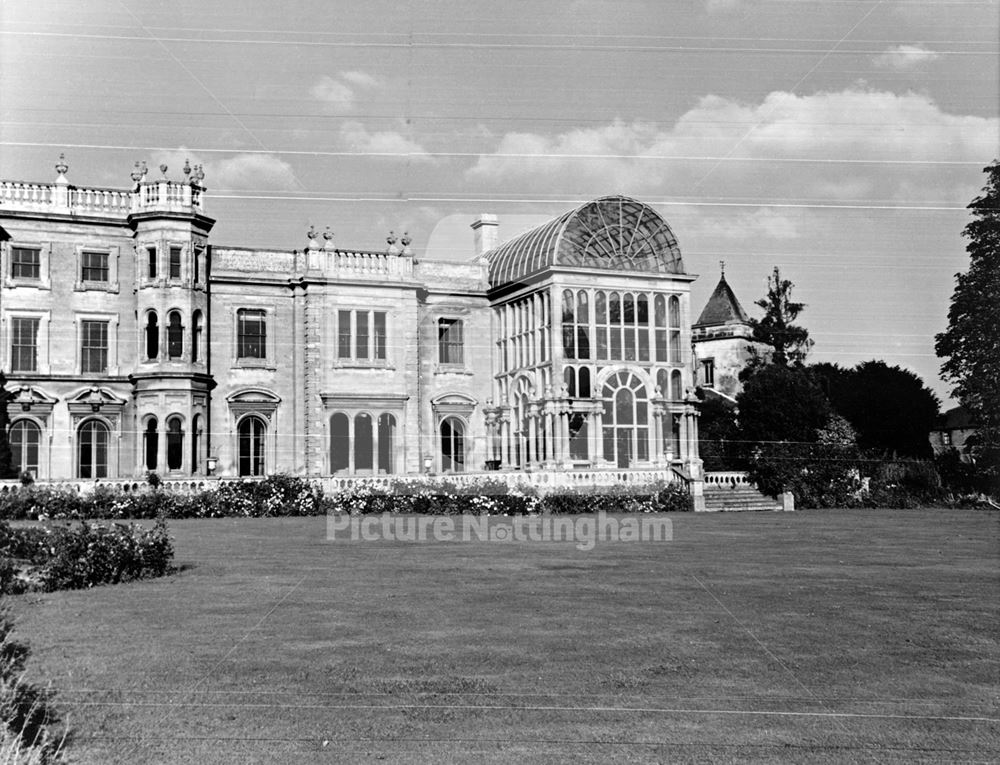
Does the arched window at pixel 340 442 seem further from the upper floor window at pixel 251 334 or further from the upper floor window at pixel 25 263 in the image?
the upper floor window at pixel 25 263

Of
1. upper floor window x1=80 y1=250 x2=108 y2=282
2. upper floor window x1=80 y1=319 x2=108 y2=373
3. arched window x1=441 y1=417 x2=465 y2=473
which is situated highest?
upper floor window x1=80 y1=250 x2=108 y2=282

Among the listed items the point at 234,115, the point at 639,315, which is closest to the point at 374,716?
the point at 234,115

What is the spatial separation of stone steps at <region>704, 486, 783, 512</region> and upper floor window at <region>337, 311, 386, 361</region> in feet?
44.3

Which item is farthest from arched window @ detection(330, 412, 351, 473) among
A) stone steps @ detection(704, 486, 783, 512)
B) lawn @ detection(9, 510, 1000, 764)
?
lawn @ detection(9, 510, 1000, 764)

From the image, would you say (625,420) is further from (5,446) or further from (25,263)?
(25,263)

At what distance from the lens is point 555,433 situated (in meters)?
38.8

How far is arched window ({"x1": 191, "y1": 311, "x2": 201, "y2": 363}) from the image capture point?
3738 centimetres

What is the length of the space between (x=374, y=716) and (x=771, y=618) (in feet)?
17.5

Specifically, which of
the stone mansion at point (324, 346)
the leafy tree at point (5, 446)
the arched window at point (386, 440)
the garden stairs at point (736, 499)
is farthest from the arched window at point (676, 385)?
the leafy tree at point (5, 446)

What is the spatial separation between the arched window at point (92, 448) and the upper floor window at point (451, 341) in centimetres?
1332

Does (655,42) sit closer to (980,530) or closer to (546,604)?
(546,604)

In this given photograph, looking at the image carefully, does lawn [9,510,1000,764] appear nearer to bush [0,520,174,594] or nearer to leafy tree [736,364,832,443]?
bush [0,520,174,594]

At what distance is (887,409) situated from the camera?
54.8 meters

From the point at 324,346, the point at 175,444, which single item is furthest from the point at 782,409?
the point at 175,444
